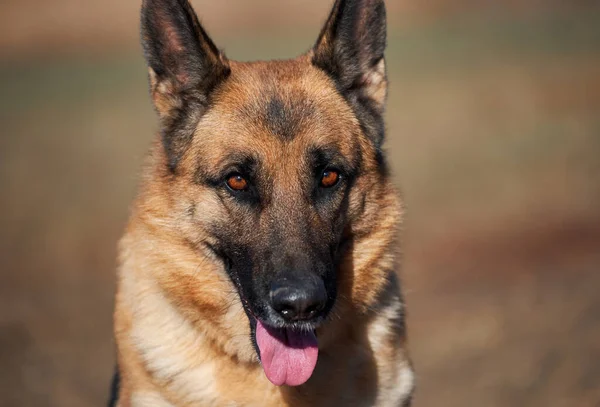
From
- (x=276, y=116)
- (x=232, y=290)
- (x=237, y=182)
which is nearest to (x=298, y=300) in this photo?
(x=232, y=290)

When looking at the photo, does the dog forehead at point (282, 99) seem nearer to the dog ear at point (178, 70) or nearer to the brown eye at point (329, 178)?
the dog ear at point (178, 70)

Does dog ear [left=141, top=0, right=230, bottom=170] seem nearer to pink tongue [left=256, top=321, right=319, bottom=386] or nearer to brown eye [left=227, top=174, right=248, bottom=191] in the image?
brown eye [left=227, top=174, right=248, bottom=191]

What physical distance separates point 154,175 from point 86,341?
18.8 ft

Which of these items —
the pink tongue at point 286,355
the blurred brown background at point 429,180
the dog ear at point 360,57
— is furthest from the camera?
the blurred brown background at point 429,180

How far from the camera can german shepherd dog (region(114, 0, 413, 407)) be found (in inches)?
192

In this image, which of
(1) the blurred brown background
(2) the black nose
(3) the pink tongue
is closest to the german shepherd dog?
(3) the pink tongue

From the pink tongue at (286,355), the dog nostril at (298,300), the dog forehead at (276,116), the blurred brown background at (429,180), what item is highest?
the dog forehead at (276,116)

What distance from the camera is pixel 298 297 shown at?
14.4ft

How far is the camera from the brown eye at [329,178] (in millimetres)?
5020

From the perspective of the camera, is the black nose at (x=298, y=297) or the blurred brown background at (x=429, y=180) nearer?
the black nose at (x=298, y=297)

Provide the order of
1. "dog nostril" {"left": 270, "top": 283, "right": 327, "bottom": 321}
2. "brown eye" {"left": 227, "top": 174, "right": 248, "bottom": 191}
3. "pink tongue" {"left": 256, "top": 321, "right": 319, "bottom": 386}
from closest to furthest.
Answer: "dog nostril" {"left": 270, "top": 283, "right": 327, "bottom": 321}, "pink tongue" {"left": 256, "top": 321, "right": 319, "bottom": 386}, "brown eye" {"left": 227, "top": 174, "right": 248, "bottom": 191}

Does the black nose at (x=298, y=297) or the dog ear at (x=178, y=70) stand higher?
the dog ear at (x=178, y=70)

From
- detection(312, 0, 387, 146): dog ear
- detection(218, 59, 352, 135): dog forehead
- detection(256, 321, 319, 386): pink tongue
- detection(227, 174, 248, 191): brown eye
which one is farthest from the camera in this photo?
detection(312, 0, 387, 146): dog ear

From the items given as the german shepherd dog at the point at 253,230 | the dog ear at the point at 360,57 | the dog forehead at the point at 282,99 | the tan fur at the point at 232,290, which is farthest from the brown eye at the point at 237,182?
the dog ear at the point at 360,57
